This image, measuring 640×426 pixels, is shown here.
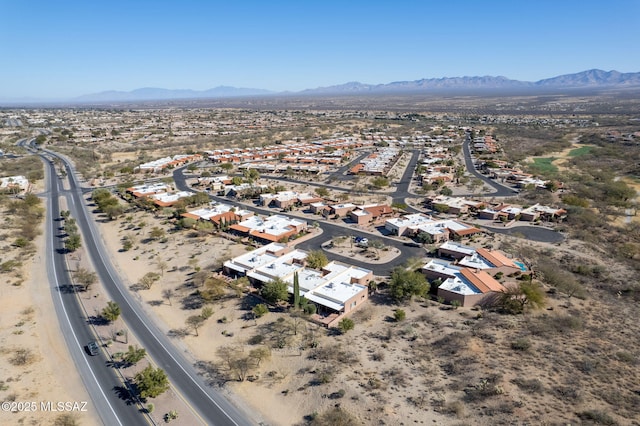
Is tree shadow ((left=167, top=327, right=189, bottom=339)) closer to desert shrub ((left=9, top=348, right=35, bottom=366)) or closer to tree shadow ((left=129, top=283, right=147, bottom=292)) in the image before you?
tree shadow ((left=129, top=283, right=147, bottom=292))

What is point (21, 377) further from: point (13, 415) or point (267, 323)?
point (267, 323)

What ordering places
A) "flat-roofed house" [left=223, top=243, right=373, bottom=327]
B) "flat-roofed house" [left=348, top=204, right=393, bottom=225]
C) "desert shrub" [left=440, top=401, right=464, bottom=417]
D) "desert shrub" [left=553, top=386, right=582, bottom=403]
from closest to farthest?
"desert shrub" [left=440, top=401, right=464, bottom=417] → "desert shrub" [left=553, top=386, right=582, bottom=403] → "flat-roofed house" [left=223, top=243, right=373, bottom=327] → "flat-roofed house" [left=348, top=204, right=393, bottom=225]

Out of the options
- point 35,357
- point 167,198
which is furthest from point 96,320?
point 167,198

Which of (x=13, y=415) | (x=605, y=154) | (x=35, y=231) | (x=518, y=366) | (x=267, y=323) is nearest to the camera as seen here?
(x=13, y=415)

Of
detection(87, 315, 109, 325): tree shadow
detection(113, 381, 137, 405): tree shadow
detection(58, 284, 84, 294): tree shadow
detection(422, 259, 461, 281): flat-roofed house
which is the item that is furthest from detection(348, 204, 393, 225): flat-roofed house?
detection(113, 381, 137, 405): tree shadow

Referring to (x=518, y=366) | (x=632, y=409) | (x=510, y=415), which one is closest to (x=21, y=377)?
(x=510, y=415)

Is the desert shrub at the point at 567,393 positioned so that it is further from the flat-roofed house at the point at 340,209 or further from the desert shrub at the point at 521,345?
the flat-roofed house at the point at 340,209

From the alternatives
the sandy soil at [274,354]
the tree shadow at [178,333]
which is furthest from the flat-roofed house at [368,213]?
the tree shadow at [178,333]

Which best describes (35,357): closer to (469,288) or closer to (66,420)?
(66,420)
